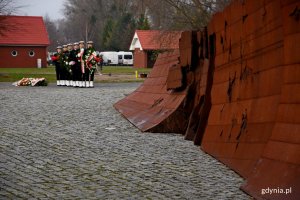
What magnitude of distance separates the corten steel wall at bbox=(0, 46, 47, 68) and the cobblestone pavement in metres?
55.3

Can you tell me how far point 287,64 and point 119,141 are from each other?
411cm

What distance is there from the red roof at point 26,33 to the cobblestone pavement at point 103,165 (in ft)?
180

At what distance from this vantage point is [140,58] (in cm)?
7181

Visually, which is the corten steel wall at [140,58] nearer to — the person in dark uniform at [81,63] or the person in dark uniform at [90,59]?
the person in dark uniform at [81,63]

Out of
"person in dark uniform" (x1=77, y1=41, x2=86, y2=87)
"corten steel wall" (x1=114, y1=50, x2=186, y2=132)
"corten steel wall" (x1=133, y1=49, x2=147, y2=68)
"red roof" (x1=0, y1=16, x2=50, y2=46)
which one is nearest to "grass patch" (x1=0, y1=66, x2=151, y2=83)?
"person in dark uniform" (x1=77, y1=41, x2=86, y2=87)

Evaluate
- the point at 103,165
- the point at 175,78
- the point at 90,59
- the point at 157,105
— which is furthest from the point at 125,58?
the point at 103,165

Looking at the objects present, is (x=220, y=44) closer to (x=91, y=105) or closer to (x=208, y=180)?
(x=208, y=180)

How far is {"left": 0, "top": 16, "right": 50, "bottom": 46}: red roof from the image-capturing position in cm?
6481

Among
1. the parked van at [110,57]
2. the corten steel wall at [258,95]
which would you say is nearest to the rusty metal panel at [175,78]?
the corten steel wall at [258,95]

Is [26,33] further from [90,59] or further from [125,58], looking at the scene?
[90,59]

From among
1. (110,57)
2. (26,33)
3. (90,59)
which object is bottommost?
(110,57)

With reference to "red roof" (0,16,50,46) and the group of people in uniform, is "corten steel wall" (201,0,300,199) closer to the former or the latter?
the group of people in uniform

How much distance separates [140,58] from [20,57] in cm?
1463

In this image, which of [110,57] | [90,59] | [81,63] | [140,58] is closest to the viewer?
[90,59]
